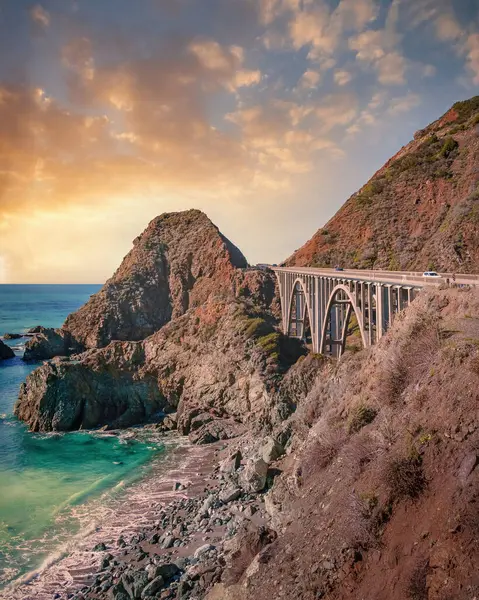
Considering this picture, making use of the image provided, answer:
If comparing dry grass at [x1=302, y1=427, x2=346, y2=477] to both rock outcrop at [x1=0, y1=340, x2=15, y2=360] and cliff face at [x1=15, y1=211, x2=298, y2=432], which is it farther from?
rock outcrop at [x1=0, y1=340, x2=15, y2=360]

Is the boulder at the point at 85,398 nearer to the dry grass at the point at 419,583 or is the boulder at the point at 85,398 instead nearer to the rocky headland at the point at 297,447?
the rocky headland at the point at 297,447

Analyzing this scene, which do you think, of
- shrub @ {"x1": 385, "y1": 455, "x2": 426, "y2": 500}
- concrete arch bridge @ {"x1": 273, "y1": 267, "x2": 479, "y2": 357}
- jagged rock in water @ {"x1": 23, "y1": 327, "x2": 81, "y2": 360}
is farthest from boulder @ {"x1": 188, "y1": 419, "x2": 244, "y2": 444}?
jagged rock in water @ {"x1": 23, "y1": 327, "x2": 81, "y2": 360}

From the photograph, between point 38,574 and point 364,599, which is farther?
point 38,574

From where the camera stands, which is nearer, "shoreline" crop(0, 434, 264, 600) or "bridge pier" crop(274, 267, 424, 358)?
"shoreline" crop(0, 434, 264, 600)

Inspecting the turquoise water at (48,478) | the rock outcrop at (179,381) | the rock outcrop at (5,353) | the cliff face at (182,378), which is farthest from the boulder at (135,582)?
the rock outcrop at (5,353)

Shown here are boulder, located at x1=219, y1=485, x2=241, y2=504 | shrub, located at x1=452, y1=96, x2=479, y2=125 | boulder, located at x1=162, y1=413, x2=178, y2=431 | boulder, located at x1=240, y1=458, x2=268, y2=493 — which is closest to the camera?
boulder, located at x1=240, y1=458, x2=268, y2=493

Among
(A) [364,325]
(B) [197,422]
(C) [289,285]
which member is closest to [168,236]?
(C) [289,285]

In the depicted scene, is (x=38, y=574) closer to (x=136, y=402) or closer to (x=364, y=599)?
(x=364, y=599)
